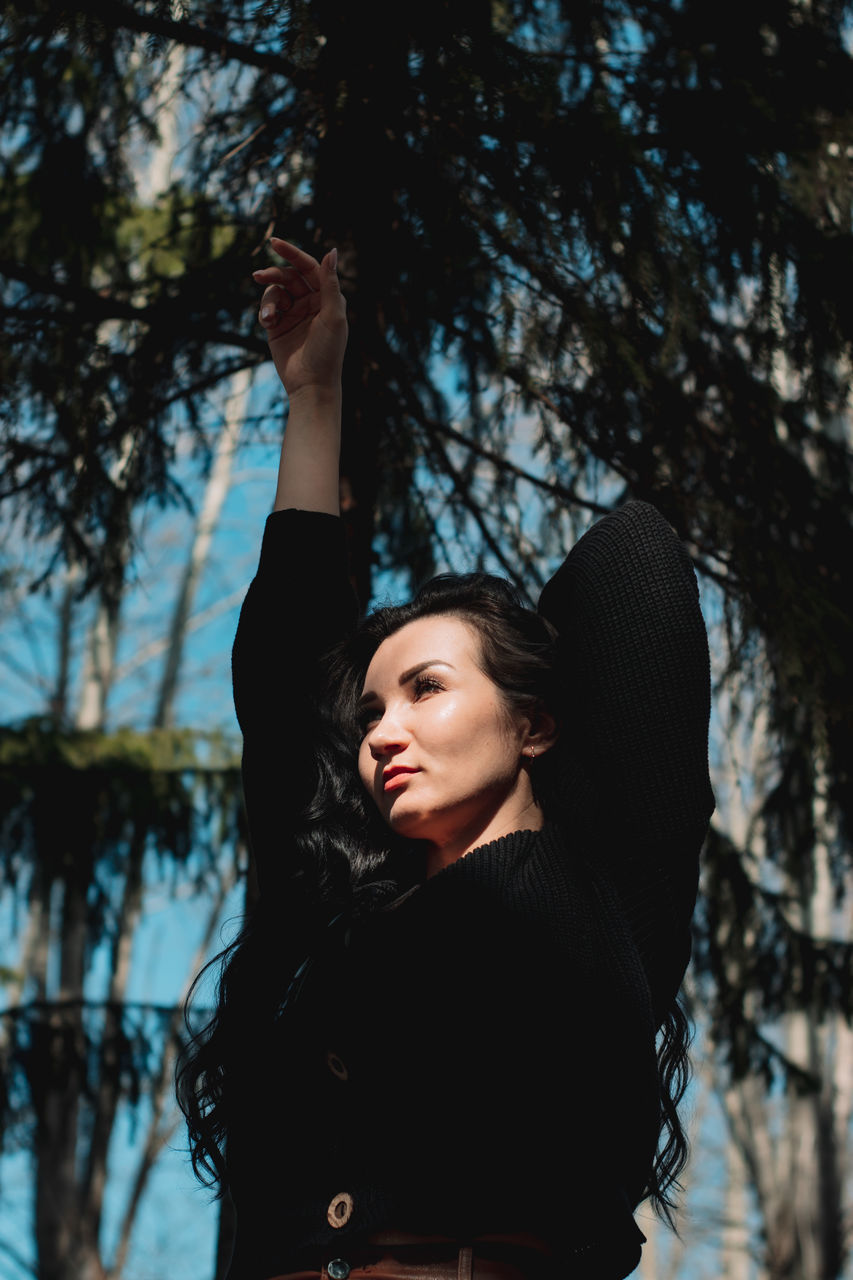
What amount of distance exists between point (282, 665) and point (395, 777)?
16.4 inches

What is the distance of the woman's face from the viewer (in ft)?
6.37

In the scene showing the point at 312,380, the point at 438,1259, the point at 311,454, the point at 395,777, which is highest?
the point at 312,380

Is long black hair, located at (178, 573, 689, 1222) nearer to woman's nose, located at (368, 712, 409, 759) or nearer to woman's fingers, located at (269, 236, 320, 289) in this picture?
woman's nose, located at (368, 712, 409, 759)

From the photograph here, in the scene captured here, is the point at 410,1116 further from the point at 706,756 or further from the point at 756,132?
the point at 756,132

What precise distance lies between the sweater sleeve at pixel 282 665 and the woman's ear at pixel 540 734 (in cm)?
40

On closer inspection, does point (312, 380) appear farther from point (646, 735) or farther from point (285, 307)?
point (646, 735)

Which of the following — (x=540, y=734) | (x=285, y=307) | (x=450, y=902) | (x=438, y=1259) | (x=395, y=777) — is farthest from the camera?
(x=285, y=307)

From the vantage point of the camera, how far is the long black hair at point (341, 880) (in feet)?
6.69

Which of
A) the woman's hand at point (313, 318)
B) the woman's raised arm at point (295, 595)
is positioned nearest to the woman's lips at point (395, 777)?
the woman's raised arm at point (295, 595)

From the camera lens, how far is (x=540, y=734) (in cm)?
207

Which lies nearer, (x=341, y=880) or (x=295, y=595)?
(x=341, y=880)

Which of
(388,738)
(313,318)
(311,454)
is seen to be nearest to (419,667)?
(388,738)

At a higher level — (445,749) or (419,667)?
(419,667)

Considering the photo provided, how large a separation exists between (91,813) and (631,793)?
5283 mm
